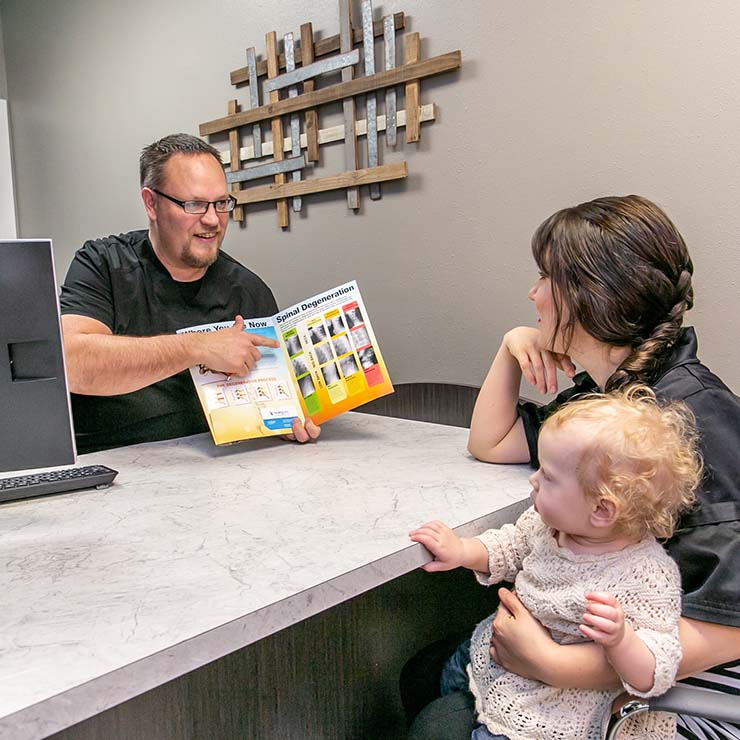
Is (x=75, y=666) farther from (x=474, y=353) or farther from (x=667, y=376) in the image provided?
(x=474, y=353)

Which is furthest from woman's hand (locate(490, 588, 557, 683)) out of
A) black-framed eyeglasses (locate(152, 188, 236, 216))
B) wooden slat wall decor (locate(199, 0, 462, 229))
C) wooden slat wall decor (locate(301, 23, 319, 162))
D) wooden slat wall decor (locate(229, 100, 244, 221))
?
wooden slat wall decor (locate(229, 100, 244, 221))

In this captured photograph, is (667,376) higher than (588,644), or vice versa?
(667,376)

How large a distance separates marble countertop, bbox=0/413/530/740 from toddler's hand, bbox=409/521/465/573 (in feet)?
0.07

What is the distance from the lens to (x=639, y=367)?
108 centimetres

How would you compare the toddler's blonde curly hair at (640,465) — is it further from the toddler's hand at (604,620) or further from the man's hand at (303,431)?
the man's hand at (303,431)

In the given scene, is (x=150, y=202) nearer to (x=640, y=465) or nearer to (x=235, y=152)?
(x=235, y=152)

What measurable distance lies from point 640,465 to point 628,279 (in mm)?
318

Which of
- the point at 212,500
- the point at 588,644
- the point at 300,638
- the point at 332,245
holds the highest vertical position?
the point at 332,245

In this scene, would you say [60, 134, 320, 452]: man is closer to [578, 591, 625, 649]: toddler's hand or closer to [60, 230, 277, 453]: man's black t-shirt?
[60, 230, 277, 453]: man's black t-shirt

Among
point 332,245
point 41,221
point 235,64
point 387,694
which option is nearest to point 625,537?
point 387,694

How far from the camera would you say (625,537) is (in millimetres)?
938

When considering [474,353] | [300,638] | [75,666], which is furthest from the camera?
[474,353]

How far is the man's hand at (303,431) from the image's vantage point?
61.1 inches

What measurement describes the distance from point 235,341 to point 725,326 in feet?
3.71
